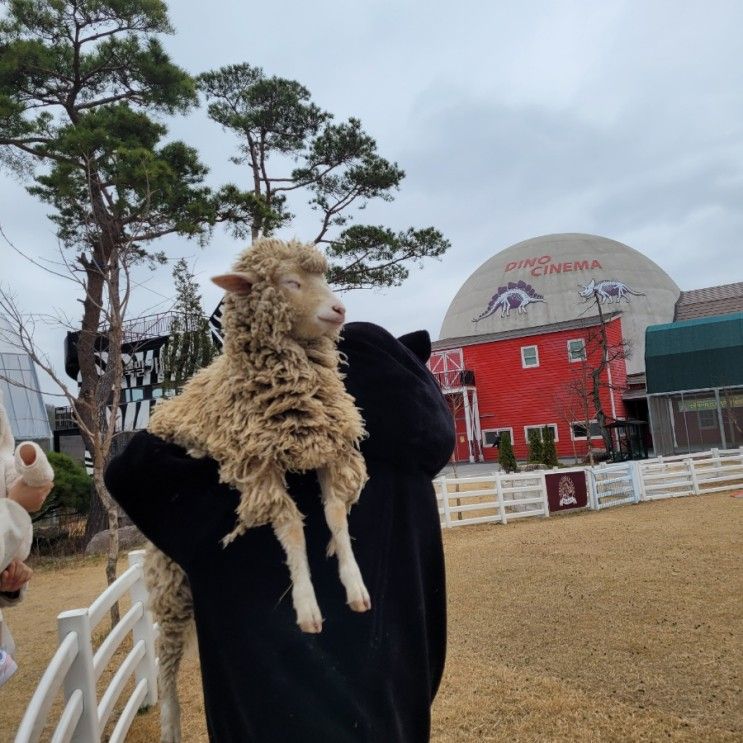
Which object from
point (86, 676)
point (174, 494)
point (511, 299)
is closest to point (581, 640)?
point (86, 676)

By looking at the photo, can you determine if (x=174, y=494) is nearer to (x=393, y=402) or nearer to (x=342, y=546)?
(x=342, y=546)

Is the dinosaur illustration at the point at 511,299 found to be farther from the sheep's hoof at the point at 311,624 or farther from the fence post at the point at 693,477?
the sheep's hoof at the point at 311,624

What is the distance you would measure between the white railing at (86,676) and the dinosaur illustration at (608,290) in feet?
108

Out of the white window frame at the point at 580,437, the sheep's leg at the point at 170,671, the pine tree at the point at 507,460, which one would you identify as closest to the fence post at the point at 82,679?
the sheep's leg at the point at 170,671

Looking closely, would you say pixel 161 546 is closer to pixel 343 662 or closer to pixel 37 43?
pixel 343 662

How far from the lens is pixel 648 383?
22875 mm

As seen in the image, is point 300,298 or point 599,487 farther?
point 599,487

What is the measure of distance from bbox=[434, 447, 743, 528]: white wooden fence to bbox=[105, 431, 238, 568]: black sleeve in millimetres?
9248

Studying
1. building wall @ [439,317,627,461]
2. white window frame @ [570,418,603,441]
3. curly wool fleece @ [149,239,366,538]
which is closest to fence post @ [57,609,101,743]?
curly wool fleece @ [149,239,366,538]

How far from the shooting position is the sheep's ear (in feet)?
4.90

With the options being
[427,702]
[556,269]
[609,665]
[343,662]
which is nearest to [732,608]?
[609,665]

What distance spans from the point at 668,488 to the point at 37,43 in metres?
15.4

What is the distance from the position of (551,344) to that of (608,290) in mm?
9241

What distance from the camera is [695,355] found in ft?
73.2
